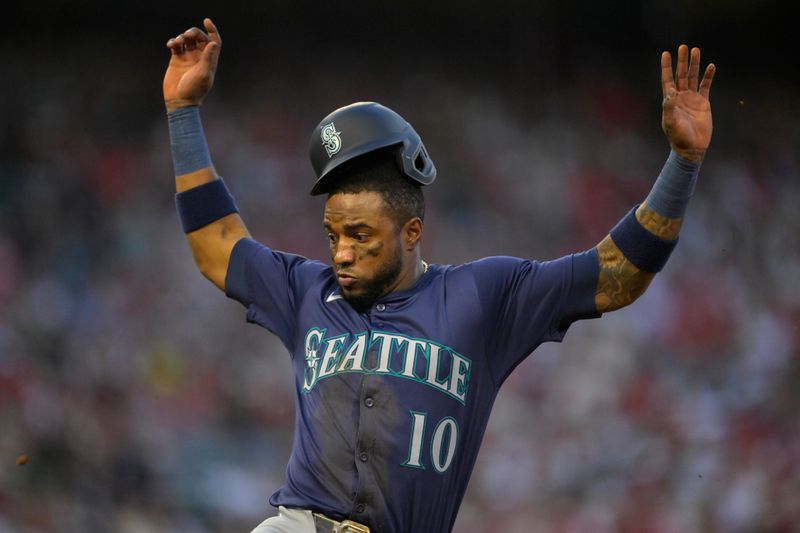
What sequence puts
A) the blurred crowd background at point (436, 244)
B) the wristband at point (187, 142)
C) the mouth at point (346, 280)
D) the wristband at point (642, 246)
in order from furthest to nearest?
the blurred crowd background at point (436, 244) < the wristband at point (187, 142) < the mouth at point (346, 280) < the wristband at point (642, 246)

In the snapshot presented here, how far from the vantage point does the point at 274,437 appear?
856 centimetres

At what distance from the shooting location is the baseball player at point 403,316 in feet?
10.6

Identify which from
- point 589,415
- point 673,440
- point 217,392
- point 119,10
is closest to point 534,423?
point 589,415

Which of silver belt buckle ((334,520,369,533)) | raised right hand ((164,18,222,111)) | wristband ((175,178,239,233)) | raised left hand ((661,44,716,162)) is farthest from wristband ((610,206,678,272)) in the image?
raised right hand ((164,18,222,111))

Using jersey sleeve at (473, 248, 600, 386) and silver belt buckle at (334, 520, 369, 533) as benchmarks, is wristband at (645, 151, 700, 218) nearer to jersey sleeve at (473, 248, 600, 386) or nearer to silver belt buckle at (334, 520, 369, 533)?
jersey sleeve at (473, 248, 600, 386)

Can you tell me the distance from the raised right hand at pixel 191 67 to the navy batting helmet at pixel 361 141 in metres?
0.51

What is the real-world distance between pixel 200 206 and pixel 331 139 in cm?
55

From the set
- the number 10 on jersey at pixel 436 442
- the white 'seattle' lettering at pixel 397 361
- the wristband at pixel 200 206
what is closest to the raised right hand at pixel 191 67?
the wristband at pixel 200 206

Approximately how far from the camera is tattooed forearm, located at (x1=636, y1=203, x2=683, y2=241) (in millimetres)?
3248

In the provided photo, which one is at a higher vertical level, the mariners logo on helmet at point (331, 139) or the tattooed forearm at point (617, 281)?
the mariners logo on helmet at point (331, 139)

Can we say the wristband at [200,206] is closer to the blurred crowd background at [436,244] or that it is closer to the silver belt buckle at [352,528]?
the silver belt buckle at [352,528]

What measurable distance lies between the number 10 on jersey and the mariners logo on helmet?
857 millimetres

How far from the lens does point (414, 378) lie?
3.28 m

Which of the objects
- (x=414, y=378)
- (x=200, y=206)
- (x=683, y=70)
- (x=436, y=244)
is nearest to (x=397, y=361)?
(x=414, y=378)
